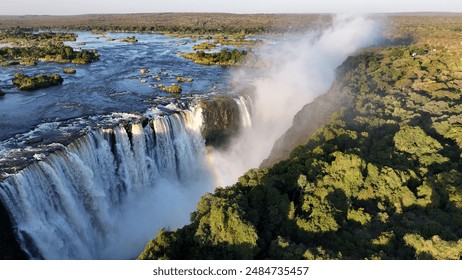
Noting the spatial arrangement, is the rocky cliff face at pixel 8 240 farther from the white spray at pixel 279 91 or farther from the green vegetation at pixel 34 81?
the green vegetation at pixel 34 81

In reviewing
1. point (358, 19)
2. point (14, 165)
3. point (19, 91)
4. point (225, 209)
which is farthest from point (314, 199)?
point (358, 19)

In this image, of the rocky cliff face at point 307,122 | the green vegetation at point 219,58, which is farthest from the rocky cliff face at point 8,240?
the green vegetation at point 219,58

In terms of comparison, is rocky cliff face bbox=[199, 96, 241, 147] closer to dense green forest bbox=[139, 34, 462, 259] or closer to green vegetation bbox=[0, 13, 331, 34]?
dense green forest bbox=[139, 34, 462, 259]

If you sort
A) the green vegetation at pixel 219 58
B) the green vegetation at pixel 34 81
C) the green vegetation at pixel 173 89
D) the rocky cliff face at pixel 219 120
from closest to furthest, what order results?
the rocky cliff face at pixel 219 120 < the green vegetation at pixel 34 81 < the green vegetation at pixel 173 89 < the green vegetation at pixel 219 58

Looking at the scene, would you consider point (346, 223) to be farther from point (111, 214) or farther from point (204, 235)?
point (111, 214)

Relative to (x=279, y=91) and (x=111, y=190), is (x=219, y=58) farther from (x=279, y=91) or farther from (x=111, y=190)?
(x=111, y=190)

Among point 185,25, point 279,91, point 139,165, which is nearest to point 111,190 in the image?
point 139,165
